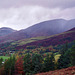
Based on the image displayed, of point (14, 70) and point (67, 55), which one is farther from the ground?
point (67, 55)

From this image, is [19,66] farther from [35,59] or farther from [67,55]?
[67,55]

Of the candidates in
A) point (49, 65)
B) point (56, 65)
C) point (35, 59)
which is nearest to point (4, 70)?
point (35, 59)

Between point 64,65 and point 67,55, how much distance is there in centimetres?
359

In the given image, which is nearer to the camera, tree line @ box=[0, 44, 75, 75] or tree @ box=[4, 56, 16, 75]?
tree line @ box=[0, 44, 75, 75]

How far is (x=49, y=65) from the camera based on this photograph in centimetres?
3206

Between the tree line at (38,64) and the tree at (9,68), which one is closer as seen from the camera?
the tree line at (38,64)

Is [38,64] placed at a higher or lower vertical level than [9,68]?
higher

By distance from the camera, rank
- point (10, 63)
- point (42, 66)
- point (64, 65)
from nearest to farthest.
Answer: point (42, 66)
point (64, 65)
point (10, 63)

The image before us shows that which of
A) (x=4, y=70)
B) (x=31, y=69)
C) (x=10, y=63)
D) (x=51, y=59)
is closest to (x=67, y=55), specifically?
(x=51, y=59)

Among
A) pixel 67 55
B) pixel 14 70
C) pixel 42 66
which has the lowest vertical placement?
pixel 14 70

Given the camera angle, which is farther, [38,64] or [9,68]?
[9,68]

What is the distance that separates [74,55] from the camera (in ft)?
89.5

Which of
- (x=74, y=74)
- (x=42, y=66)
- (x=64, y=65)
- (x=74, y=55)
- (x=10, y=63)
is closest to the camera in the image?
(x=74, y=74)

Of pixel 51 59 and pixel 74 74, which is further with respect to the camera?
pixel 51 59
